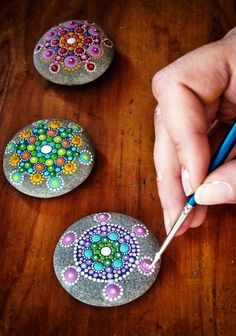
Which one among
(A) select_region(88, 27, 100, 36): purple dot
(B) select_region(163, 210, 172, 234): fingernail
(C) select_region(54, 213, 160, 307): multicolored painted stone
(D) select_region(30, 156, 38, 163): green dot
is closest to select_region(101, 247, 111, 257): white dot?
(C) select_region(54, 213, 160, 307): multicolored painted stone

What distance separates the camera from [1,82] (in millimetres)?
866

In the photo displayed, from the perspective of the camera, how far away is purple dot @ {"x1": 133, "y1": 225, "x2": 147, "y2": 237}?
26.3 inches

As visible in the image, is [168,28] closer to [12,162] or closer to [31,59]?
[31,59]

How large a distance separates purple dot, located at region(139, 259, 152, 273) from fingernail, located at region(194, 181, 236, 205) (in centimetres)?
14

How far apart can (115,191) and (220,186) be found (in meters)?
0.22

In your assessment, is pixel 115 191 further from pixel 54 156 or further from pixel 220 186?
pixel 220 186

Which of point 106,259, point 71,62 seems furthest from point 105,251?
point 71,62

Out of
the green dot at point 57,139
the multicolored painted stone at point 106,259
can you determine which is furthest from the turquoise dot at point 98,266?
the green dot at point 57,139

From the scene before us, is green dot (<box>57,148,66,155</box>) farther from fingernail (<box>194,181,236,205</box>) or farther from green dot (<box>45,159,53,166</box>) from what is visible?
fingernail (<box>194,181,236,205</box>)

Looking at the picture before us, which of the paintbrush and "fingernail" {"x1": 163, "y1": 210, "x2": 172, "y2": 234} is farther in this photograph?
"fingernail" {"x1": 163, "y1": 210, "x2": 172, "y2": 234}

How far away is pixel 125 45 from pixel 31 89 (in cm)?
23

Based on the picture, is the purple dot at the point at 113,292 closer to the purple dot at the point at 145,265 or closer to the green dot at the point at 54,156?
the purple dot at the point at 145,265

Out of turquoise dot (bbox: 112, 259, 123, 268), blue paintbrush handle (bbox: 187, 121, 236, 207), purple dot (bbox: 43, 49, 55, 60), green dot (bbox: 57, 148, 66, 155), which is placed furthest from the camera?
purple dot (bbox: 43, 49, 55, 60)

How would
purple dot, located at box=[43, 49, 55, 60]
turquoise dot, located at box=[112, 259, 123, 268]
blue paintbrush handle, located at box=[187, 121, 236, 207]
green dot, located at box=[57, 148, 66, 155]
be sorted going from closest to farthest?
blue paintbrush handle, located at box=[187, 121, 236, 207]
turquoise dot, located at box=[112, 259, 123, 268]
green dot, located at box=[57, 148, 66, 155]
purple dot, located at box=[43, 49, 55, 60]
